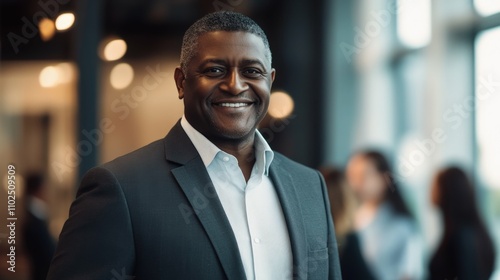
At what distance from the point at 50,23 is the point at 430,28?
8.55 feet

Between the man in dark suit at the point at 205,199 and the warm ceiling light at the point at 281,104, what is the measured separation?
4497 millimetres

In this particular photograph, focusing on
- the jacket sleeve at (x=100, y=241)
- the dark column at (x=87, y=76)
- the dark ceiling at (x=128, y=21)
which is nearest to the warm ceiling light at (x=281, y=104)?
the dark ceiling at (x=128, y=21)

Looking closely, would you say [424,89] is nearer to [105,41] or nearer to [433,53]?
[433,53]

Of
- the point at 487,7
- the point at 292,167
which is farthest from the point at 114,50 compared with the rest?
the point at 292,167

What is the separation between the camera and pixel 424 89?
5.35 metres

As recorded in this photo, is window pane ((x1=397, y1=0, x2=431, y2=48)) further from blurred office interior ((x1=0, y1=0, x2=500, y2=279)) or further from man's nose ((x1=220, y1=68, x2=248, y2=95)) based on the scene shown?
man's nose ((x1=220, y1=68, x2=248, y2=95))

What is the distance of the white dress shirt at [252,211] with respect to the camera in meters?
1.60

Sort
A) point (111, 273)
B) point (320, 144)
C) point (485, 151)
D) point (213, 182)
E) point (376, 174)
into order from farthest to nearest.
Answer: point (320, 144) < point (485, 151) < point (376, 174) < point (213, 182) < point (111, 273)

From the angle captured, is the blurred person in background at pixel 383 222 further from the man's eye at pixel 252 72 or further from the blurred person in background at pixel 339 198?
the man's eye at pixel 252 72

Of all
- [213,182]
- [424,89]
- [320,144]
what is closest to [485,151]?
[424,89]

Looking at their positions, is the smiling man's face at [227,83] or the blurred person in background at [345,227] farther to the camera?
the blurred person in background at [345,227]

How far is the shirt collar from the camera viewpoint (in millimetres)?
1645

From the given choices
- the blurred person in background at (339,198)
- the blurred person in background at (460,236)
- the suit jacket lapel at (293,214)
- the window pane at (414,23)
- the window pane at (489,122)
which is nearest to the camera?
the suit jacket lapel at (293,214)

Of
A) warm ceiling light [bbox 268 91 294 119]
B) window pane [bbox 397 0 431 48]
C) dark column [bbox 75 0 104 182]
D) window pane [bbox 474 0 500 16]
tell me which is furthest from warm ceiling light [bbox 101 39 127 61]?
window pane [bbox 474 0 500 16]
